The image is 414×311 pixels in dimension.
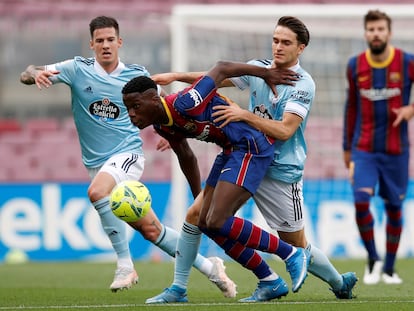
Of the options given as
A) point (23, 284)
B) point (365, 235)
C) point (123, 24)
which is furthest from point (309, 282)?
point (123, 24)

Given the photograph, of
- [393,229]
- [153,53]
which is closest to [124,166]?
[393,229]

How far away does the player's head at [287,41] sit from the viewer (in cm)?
698

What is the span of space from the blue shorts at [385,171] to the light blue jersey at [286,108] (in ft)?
8.53

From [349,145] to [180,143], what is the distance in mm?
3093

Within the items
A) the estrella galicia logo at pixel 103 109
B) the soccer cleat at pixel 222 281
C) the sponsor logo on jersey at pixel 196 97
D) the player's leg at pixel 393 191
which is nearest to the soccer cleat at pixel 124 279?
the soccer cleat at pixel 222 281

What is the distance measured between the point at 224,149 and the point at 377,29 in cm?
312

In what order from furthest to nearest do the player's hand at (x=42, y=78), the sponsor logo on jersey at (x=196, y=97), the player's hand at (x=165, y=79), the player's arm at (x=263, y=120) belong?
the player's hand at (x=42, y=78)
the player's hand at (x=165, y=79)
the player's arm at (x=263, y=120)
the sponsor logo on jersey at (x=196, y=97)

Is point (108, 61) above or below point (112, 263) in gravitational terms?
above

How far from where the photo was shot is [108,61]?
839 cm

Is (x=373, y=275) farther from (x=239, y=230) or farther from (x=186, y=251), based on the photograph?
(x=239, y=230)

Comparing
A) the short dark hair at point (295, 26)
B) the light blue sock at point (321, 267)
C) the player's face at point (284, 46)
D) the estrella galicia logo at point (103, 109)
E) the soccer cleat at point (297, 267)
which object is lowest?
the light blue sock at point (321, 267)

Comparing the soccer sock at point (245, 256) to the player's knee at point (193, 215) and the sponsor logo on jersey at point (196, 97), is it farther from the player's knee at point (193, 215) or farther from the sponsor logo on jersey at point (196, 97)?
the sponsor logo on jersey at point (196, 97)

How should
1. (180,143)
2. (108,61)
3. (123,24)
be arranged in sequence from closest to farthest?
1. (180,143)
2. (108,61)
3. (123,24)

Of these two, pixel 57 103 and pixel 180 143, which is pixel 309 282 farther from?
pixel 57 103
